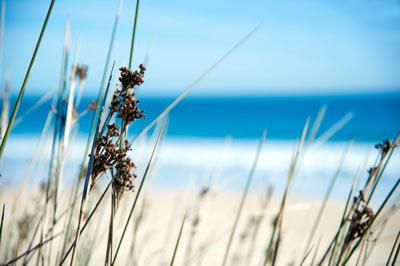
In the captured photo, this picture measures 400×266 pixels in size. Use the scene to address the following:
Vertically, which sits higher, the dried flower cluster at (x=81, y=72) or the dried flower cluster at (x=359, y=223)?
the dried flower cluster at (x=81, y=72)

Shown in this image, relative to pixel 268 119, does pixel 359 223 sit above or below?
below

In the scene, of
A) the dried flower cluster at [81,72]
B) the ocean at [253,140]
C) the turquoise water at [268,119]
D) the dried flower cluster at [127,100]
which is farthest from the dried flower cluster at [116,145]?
the turquoise water at [268,119]

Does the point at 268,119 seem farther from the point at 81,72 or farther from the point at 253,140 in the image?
the point at 81,72

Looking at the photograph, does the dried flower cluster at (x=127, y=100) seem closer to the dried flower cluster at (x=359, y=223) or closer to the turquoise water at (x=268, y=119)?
the dried flower cluster at (x=359, y=223)

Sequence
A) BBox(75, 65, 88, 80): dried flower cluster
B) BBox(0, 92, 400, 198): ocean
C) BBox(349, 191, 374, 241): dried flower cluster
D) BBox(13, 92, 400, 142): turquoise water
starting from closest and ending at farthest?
BBox(349, 191, 374, 241): dried flower cluster → BBox(75, 65, 88, 80): dried flower cluster → BBox(0, 92, 400, 198): ocean → BBox(13, 92, 400, 142): turquoise water

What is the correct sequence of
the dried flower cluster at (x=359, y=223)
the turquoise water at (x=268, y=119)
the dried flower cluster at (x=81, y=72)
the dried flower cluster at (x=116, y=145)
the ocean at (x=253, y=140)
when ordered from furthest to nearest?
the turquoise water at (x=268, y=119) < the ocean at (x=253, y=140) < the dried flower cluster at (x=81, y=72) < the dried flower cluster at (x=359, y=223) < the dried flower cluster at (x=116, y=145)

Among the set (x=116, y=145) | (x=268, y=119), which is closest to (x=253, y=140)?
(x=268, y=119)

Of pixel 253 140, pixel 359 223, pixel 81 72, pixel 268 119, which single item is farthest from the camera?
pixel 268 119

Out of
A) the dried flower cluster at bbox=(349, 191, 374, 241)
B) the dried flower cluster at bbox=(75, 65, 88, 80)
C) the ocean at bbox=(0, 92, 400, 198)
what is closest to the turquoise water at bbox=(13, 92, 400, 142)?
the ocean at bbox=(0, 92, 400, 198)

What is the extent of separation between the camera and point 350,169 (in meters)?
9.01

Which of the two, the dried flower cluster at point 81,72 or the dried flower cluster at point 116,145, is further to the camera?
the dried flower cluster at point 81,72

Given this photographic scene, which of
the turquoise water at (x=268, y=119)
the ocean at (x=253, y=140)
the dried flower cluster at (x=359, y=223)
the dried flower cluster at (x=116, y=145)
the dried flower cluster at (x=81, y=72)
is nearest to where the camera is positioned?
the dried flower cluster at (x=116, y=145)

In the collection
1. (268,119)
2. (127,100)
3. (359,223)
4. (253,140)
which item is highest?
(268,119)

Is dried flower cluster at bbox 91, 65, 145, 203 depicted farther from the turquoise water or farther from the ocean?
the turquoise water
